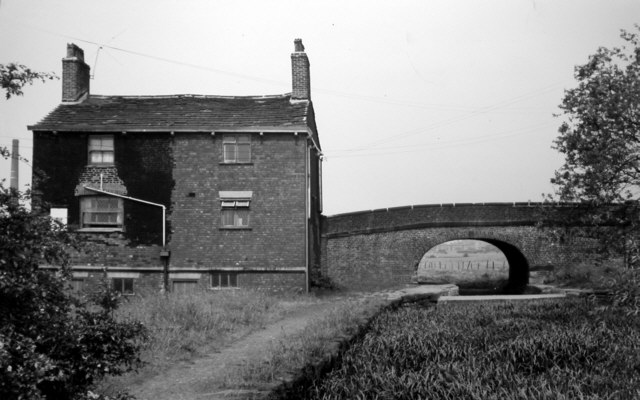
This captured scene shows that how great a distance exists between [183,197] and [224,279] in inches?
126

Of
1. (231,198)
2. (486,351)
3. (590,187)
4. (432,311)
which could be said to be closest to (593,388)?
(486,351)

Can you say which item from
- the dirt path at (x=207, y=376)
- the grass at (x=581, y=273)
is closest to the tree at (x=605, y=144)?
the grass at (x=581, y=273)

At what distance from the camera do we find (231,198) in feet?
67.5

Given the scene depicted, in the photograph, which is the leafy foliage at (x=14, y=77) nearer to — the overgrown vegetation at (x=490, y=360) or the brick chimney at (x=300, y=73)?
the overgrown vegetation at (x=490, y=360)

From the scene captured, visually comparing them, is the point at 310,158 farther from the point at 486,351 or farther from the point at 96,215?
the point at 486,351

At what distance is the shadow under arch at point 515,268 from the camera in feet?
96.1

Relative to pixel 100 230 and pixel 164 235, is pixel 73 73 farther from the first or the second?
pixel 164 235

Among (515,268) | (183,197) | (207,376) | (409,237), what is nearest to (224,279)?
(183,197)

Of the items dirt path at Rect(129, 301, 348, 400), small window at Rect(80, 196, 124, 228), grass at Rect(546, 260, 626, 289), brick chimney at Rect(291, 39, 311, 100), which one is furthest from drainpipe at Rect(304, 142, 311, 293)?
grass at Rect(546, 260, 626, 289)

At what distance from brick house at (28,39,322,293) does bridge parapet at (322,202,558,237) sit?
5.49 metres

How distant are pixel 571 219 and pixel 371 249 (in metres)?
8.63

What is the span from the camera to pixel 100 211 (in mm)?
20703

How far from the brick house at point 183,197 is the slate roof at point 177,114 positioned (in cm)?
10

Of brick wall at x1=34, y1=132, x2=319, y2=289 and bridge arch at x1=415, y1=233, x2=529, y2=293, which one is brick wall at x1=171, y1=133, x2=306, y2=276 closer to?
brick wall at x1=34, y1=132, x2=319, y2=289
